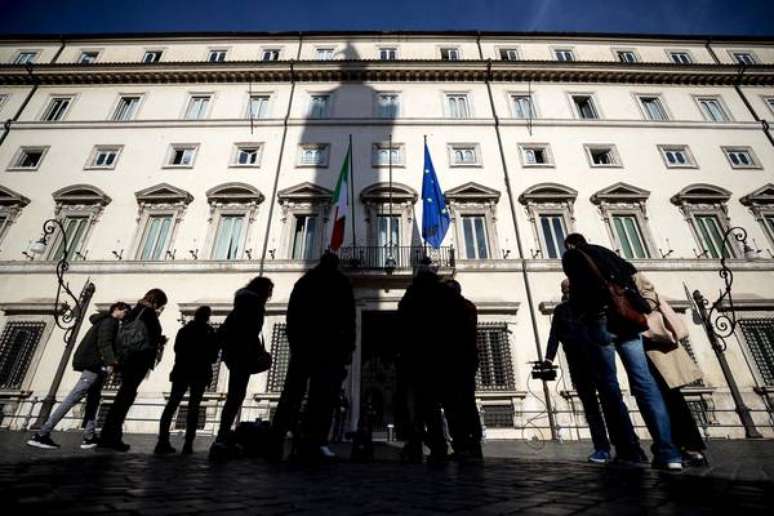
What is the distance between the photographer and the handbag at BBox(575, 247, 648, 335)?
2.86 m

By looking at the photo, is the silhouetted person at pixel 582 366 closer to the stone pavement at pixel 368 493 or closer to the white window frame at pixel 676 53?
the stone pavement at pixel 368 493

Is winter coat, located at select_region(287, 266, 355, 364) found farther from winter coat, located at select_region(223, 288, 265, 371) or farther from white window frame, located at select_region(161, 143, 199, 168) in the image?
white window frame, located at select_region(161, 143, 199, 168)

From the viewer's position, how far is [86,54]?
1892 centimetres

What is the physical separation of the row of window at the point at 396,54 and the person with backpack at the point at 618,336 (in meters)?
18.8

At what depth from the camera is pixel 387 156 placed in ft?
50.0

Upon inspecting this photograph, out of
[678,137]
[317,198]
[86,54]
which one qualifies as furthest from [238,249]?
[678,137]

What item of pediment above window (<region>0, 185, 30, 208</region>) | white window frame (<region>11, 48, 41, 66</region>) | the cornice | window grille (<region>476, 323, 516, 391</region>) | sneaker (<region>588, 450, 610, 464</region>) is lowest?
sneaker (<region>588, 450, 610, 464</region>)

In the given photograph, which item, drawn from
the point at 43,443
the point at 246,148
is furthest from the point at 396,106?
the point at 43,443

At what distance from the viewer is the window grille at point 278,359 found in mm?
10508

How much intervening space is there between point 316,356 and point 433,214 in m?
9.16

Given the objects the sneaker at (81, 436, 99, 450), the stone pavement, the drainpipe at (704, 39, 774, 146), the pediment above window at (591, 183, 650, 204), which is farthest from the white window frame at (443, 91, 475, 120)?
the stone pavement

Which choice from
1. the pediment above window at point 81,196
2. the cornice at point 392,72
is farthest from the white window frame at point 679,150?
the pediment above window at point 81,196

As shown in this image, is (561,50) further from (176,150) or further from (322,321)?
(322,321)

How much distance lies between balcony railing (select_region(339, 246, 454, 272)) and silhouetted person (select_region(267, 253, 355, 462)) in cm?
824
